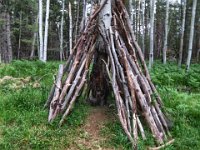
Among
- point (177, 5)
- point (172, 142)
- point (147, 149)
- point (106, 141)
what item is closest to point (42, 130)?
point (106, 141)

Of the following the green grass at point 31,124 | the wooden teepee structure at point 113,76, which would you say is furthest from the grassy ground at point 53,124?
the wooden teepee structure at point 113,76

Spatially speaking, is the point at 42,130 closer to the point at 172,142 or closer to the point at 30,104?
the point at 30,104

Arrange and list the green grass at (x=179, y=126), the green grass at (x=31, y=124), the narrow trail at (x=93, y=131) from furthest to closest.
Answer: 1. the green grass at (x=179, y=126)
2. the narrow trail at (x=93, y=131)
3. the green grass at (x=31, y=124)

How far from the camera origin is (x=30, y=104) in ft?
22.8

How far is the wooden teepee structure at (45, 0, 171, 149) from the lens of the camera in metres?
6.25

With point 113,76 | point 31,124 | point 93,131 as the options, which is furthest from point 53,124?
point 113,76

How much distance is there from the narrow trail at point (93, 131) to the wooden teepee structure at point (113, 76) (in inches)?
15.0

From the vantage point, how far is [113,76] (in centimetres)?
644

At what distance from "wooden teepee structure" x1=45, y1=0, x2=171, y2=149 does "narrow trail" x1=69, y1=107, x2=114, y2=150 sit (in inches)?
15.0

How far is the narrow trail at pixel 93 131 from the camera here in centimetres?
577

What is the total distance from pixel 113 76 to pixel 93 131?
106cm

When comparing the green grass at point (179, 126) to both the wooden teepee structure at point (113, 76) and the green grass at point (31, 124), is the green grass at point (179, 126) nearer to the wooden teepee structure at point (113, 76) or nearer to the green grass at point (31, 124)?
the wooden teepee structure at point (113, 76)

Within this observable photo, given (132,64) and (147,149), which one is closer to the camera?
(147,149)

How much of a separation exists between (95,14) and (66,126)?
2.27 m
